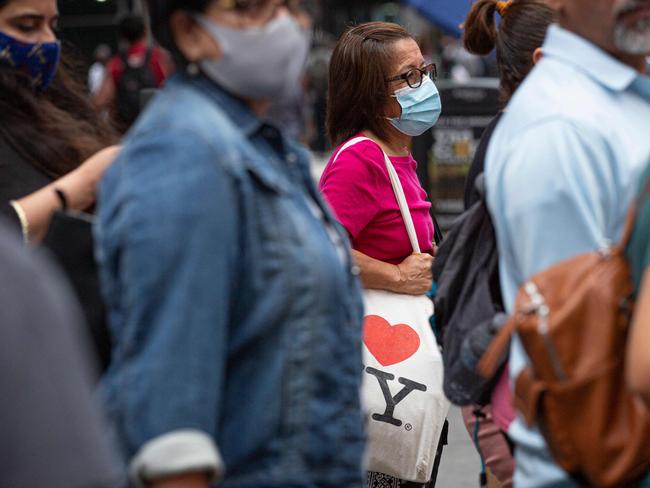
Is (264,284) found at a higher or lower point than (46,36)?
higher

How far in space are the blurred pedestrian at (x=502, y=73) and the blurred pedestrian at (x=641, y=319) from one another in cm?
89

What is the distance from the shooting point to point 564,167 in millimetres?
2189

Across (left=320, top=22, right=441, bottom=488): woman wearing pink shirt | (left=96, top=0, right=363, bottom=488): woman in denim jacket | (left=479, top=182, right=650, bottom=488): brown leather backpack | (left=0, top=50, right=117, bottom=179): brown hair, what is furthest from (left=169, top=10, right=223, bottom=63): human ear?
(left=320, top=22, right=441, bottom=488): woman wearing pink shirt

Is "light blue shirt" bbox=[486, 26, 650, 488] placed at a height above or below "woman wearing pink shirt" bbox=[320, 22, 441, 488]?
above

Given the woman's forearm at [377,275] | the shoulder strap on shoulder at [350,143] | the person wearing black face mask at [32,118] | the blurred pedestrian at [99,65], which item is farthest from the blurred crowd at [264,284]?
the blurred pedestrian at [99,65]

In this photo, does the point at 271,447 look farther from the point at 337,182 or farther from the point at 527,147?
the point at 337,182

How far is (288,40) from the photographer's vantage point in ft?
6.99

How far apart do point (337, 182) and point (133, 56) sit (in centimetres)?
945

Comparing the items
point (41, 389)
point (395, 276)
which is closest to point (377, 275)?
point (395, 276)

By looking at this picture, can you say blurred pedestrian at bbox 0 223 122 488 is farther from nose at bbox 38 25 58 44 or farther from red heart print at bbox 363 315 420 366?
red heart print at bbox 363 315 420 366

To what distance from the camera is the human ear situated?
2078 millimetres

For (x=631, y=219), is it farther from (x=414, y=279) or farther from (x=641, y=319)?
(x=414, y=279)

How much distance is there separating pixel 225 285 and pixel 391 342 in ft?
6.19

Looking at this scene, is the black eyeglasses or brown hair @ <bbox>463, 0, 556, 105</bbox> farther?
the black eyeglasses
